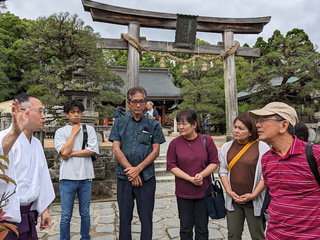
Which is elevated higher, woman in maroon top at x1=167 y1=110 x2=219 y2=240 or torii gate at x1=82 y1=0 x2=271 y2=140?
torii gate at x1=82 y1=0 x2=271 y2=140

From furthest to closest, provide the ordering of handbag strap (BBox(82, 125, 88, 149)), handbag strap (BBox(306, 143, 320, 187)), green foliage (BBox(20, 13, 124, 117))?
green foliage (BBox(20, 13, 124, 117)), handbag strap (BBox(82, 125, 88, 149)), handbag strap (BBox(306, 143, 320, 187))

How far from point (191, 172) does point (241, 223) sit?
0.71m

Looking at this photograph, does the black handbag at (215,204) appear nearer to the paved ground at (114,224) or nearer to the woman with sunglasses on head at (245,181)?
the woman with sunglasses on head at (245,181)

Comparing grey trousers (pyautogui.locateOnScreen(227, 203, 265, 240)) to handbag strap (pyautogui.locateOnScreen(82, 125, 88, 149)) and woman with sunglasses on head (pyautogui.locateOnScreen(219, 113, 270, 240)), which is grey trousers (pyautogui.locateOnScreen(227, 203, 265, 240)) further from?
handbag strap (pyautogui.locateOnScreen(82, 125, 88, 149))

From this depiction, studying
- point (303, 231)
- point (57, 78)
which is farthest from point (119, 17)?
point (303, 231)

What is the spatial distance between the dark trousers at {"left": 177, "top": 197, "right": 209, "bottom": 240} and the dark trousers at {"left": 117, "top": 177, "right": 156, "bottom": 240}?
1.13 feet

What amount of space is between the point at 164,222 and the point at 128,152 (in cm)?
199

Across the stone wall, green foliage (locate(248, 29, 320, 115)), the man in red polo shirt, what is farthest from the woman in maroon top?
green foliage (locate(248, 29, 320, 115))

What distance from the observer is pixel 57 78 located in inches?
328

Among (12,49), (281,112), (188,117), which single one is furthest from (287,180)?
(12,49)

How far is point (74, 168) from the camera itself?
273 centimetres

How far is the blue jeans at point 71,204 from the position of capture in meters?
2.51

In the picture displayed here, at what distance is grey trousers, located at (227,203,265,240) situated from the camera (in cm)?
215

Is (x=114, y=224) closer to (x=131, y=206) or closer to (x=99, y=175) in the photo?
(x=131, y=206)
